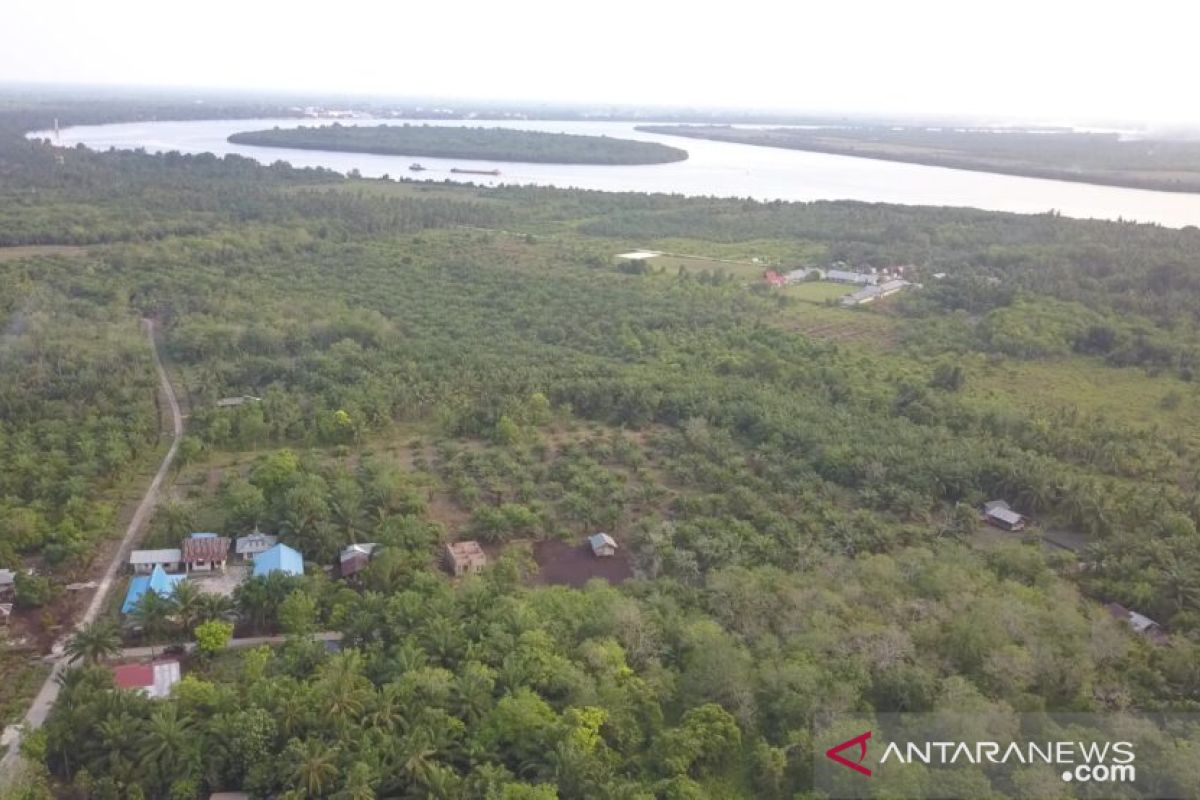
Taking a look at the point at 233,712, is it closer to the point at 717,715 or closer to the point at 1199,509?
the point at 717,715

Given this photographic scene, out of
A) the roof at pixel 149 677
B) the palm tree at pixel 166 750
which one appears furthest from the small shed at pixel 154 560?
the palm tree at pixel 166 750

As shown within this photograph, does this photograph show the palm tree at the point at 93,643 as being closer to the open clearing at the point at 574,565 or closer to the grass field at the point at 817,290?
the open clearing at the point at 574,565

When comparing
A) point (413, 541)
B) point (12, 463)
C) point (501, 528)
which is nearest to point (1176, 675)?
point (501, 528)

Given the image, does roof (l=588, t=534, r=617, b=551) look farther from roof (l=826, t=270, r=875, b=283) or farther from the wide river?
the wide river

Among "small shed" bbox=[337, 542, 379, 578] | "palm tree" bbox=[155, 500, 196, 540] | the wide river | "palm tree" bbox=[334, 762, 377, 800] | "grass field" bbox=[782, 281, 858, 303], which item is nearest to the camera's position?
"palm tree" bbox=[334, 762, 377, 800]

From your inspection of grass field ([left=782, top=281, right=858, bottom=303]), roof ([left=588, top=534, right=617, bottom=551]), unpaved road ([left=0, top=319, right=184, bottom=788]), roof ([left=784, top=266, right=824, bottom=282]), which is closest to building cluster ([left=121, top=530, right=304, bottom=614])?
unpaved road ([left=0, top=319, right=184, bottom=788])
